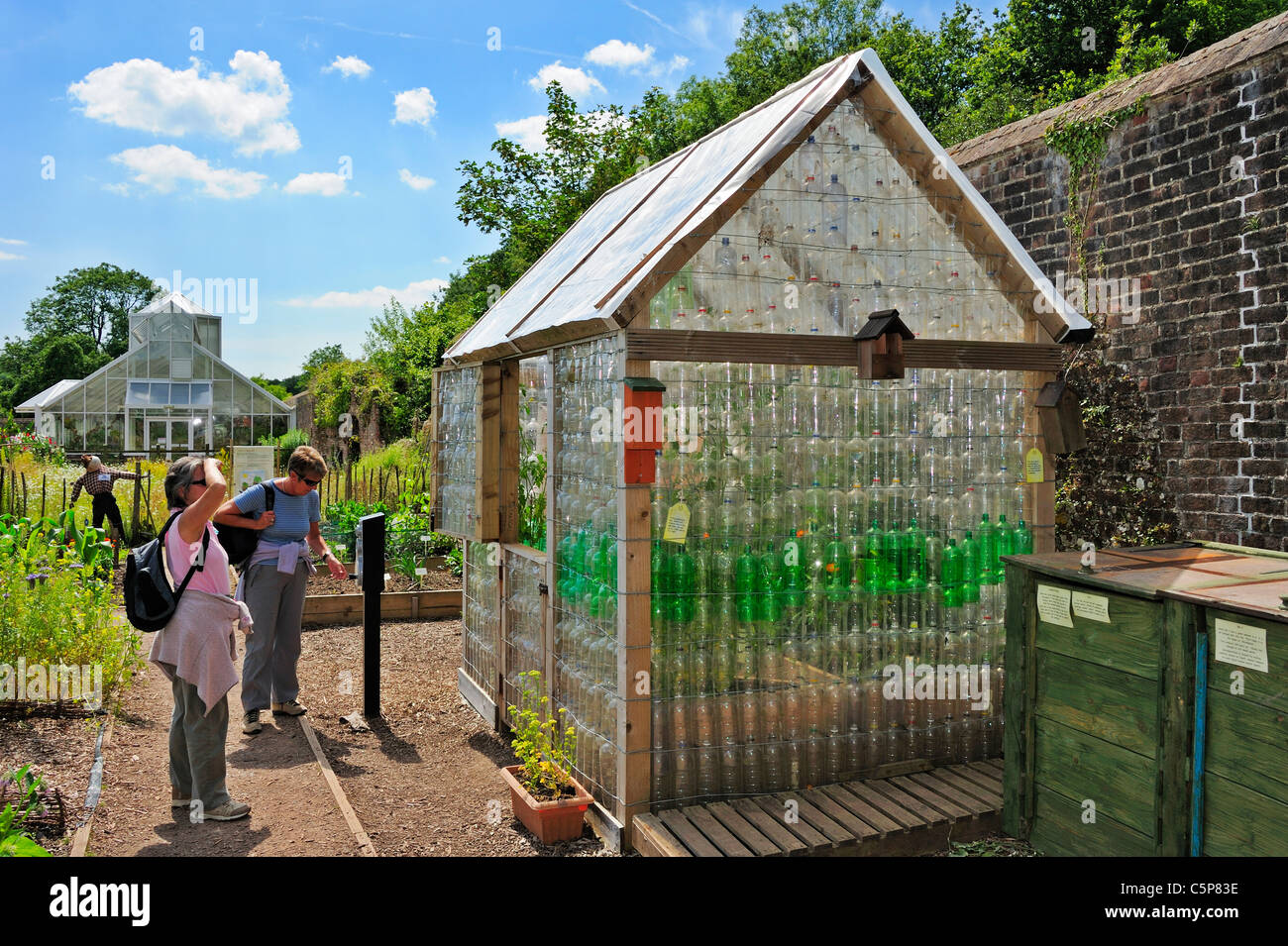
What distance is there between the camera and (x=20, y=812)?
13.9 ft

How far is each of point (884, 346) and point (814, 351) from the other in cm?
33

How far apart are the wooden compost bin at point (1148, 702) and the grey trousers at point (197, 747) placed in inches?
151

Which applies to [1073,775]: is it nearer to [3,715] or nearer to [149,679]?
[3,715]

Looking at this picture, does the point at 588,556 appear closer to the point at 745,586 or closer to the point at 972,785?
the point at 745,586

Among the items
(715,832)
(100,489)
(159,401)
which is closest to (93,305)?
(159,401)

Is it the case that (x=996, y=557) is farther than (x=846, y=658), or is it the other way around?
(x=996, y=557)

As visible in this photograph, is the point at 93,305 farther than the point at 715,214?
Yes

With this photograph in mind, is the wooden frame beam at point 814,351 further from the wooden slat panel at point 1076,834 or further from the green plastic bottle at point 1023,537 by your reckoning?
the wooden slat panel at point 1076,834

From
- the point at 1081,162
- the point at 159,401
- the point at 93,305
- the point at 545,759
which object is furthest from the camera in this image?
the point at 93,305

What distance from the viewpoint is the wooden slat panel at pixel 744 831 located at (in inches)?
165

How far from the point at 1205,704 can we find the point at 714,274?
9.03ft

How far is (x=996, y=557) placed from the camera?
5.31 meters

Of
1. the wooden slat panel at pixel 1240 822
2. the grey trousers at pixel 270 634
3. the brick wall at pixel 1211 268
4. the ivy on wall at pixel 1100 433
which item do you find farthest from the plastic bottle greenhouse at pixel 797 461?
the ivy on wall at pixel 1100 433

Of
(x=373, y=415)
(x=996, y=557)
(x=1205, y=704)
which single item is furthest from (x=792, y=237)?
(x=373, y=415)
